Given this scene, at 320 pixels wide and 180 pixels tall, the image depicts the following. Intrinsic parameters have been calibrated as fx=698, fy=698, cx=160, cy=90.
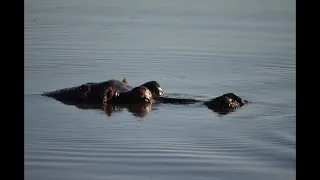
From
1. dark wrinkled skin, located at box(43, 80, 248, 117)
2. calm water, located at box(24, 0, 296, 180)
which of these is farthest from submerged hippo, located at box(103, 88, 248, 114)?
calm water, located at box(24, 0, 296, 180)

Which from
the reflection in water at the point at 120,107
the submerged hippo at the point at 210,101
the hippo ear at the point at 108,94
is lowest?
the reflection in water at the point at 120,107

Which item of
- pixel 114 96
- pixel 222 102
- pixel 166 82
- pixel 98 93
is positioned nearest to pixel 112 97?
pixel 114 96

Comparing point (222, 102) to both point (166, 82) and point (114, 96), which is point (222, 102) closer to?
point (114, 96)

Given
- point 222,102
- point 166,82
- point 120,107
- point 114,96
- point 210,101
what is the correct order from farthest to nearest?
point 166,82 < point 114,96 < point 120,107 < point 210,101 < point 222,102

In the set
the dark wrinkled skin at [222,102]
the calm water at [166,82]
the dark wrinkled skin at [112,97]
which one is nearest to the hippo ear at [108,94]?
the dark wrinkled skin at [112,97]

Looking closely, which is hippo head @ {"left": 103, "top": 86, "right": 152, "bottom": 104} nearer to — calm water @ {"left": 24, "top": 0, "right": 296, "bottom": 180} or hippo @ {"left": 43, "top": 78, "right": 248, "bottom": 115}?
hippo @ {"left": 43, "top": 78, "right": 248, "bottom": 115}

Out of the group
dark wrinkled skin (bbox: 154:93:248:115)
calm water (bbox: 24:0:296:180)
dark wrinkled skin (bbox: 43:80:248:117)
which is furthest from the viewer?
dark wrinkled skin (bbox: 43:80:248:117)

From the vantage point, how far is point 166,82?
308 inches

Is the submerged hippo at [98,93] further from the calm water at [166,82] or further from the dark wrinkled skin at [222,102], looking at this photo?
the dark wrinkled skin at [222,102]

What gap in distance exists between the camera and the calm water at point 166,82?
4.92 m

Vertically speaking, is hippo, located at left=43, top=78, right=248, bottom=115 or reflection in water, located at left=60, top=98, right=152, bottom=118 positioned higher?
hippo, located at left=43, top=78, right=248, bottom=115

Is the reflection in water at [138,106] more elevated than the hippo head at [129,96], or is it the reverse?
the hippo head at [129,96]

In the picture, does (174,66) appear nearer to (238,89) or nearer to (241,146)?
(238,89)

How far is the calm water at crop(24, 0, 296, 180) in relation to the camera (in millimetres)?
4922
